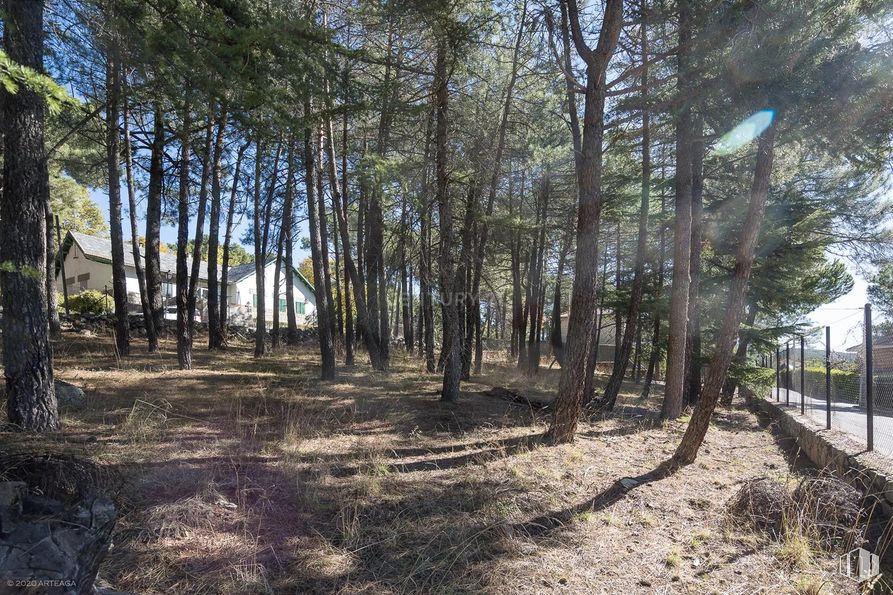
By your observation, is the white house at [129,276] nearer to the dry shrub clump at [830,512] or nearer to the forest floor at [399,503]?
the forest floor at [399,503]

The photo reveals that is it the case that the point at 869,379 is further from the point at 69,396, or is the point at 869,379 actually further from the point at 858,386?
the point at 69,396

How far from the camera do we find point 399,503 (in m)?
4.31

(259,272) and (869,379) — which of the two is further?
(259,272)

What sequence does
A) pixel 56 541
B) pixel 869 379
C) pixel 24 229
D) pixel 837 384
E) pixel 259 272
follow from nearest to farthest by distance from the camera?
pixel 56 541
pixel 24 229
pixel 869 379
pixel 837 384
pixel 259 272

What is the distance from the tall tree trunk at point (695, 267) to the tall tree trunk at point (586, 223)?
268cm

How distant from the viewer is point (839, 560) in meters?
3.58

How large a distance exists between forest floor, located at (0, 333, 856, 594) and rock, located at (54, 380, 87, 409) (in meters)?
0.13

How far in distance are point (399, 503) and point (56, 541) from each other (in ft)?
8.08

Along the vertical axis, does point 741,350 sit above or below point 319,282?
below


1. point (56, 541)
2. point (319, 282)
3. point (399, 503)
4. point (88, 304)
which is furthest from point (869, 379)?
point (88, 304)

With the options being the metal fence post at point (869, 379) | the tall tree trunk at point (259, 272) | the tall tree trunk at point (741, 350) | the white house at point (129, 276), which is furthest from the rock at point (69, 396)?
the white house at point (129, 276)

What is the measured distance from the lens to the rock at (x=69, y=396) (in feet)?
20.2

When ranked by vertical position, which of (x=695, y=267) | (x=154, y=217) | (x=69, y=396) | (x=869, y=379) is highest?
(x=154, y=217)

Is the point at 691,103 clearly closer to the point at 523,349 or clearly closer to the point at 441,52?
the point at 441,52
